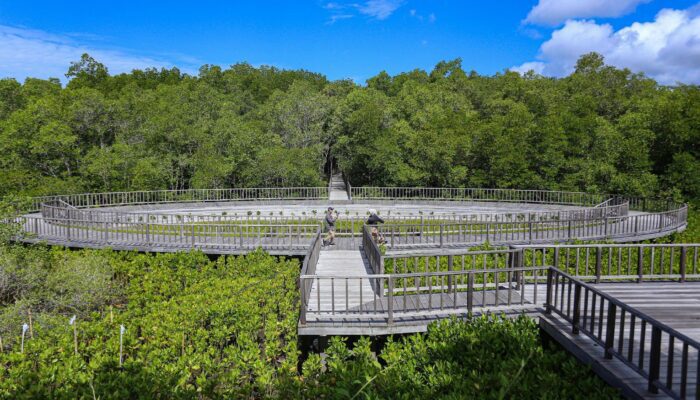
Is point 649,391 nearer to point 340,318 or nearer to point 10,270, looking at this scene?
point 340,318

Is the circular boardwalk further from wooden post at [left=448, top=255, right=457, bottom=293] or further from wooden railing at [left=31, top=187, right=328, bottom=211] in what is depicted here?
wooden post at [left=448, top=255, right=457, bottom=293]

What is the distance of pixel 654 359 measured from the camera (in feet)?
17.7

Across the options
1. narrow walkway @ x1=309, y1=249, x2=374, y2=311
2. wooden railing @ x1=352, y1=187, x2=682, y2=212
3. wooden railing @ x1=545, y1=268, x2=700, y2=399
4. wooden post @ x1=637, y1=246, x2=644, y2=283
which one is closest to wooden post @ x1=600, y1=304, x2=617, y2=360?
wooden railing @ x1=545, y1=268, x2=700, y2=399

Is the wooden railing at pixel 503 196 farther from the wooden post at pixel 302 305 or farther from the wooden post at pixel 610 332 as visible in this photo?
the wooden post at pixel 610 332

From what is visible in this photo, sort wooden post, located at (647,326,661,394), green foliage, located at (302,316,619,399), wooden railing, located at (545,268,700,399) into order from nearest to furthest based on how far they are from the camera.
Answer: wooden railing, located at (545,268,700,399) < wooden post, located at (647,326,661,394) < green foliage, located at (302,316,619,399)

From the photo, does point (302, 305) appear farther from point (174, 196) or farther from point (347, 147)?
point (347, 147)

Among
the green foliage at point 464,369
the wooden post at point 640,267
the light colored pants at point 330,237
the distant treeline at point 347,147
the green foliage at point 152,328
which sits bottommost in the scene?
the green foliage at point 152,328

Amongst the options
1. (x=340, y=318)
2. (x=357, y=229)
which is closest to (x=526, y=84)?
(x=357, y=229)

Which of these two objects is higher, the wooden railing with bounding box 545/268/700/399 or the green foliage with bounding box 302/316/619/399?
the wooden railing with bounding box 545/268/700/399

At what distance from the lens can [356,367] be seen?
674cm

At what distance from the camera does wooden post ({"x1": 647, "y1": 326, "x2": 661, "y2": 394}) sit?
17.4ft

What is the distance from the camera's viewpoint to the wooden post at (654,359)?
209 inches

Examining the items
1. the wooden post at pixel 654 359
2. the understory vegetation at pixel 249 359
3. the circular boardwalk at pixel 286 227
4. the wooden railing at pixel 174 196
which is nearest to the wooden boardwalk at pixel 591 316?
the wooden post at pixel 654 359

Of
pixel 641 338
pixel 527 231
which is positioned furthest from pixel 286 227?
pixel 641 338
